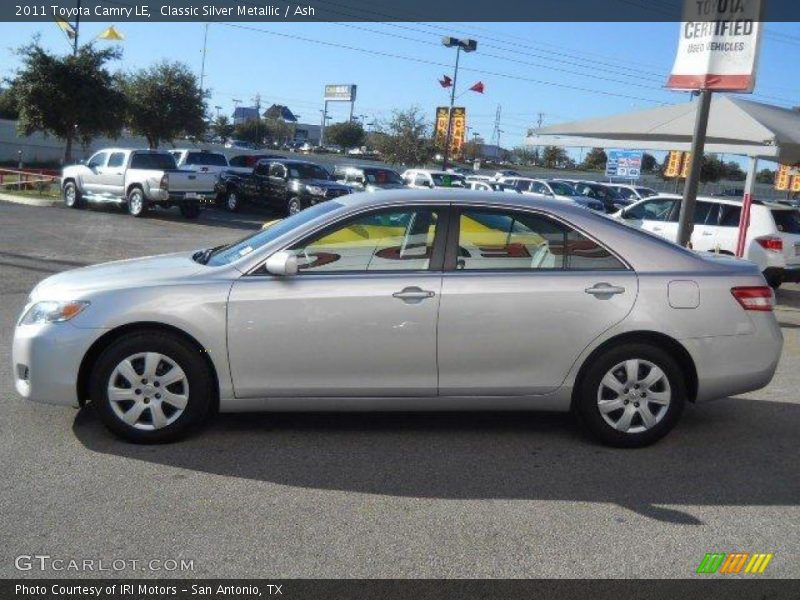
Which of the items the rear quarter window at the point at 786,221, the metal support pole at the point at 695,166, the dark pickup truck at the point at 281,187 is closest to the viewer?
the metal support pole at the point at 695,166

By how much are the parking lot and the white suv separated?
7.21 metres

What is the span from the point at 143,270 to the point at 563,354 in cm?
276

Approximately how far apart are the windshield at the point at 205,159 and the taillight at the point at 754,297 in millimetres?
25179

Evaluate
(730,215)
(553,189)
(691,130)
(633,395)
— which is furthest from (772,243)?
(553,189)

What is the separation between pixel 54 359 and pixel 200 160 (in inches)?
984

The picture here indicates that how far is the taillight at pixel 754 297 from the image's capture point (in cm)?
553

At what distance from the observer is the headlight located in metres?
5.15

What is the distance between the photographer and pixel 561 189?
31562 mm

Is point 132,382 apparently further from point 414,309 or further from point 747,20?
point 747,20

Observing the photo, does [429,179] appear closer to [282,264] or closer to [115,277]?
[115,277]

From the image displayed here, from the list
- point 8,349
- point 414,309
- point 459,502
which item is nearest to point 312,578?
point 459,502

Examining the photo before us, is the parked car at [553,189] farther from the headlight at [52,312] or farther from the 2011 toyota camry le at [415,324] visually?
the headlight at [52,312]

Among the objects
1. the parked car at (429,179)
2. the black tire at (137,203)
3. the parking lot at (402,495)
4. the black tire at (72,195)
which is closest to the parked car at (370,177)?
the parked car at (429,179)

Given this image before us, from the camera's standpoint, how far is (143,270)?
5.48 meters
